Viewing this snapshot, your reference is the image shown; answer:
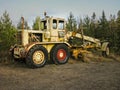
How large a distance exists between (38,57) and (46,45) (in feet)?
4.07

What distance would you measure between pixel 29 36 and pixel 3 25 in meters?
10.0

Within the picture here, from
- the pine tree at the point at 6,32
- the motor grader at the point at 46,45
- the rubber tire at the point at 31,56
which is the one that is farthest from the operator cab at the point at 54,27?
the pine tree at the point at 6,32

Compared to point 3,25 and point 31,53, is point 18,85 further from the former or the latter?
point 3,25

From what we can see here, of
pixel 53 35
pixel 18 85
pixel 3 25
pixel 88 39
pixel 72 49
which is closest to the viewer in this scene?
pixel 18 85

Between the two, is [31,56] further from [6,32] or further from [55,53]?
[6,32]

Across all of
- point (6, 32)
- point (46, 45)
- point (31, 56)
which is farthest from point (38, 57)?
point (6, 32)

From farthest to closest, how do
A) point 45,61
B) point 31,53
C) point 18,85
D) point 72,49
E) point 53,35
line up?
point 72,49 < point 53,35 < point 45,61 < point 31,53 < point 18,85

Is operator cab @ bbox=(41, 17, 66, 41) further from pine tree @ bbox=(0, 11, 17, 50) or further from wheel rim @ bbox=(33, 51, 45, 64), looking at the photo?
pine tree @ bbox=(0, 11, 17, 50)

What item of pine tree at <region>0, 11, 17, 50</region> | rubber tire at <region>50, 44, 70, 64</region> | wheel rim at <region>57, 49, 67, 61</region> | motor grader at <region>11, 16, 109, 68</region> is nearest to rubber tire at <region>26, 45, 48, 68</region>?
motor grader at <region>11, 16, 109, 68</region>

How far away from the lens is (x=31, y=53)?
13.5 meters

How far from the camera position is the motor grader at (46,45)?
1383 centimetres

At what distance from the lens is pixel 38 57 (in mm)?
14078

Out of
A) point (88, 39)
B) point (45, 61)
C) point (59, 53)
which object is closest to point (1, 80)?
point (45, 61)

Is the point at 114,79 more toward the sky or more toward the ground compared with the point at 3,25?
more toward the ground
